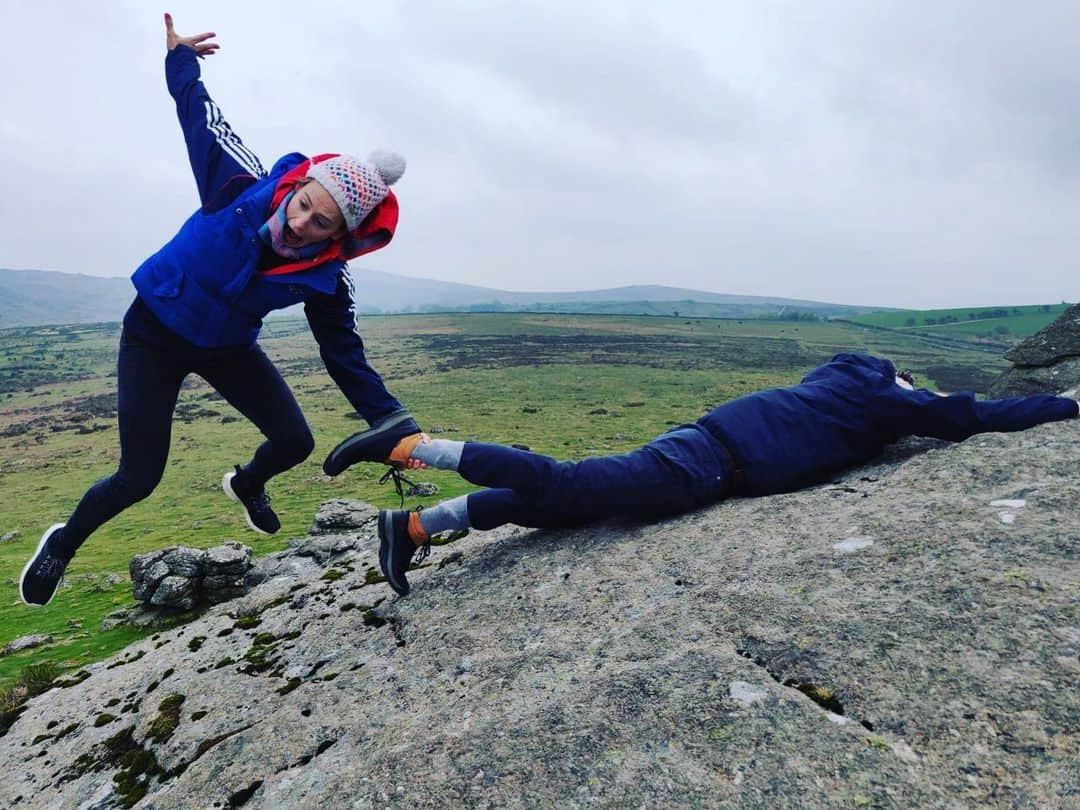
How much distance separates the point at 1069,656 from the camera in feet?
11.0

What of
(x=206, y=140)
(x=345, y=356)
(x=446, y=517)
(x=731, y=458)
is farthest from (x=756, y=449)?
(x=206, y=140)

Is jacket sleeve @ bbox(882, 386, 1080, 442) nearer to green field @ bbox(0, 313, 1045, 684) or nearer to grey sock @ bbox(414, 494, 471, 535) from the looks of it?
grey sock @ bbox(414, 494, 471, 535)

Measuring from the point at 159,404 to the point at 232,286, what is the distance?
1426 mm

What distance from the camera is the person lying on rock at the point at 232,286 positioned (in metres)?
5.42

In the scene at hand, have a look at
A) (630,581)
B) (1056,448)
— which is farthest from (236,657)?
(1056,448)

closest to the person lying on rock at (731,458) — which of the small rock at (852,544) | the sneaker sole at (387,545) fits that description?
the sneaker sole at (387,545)

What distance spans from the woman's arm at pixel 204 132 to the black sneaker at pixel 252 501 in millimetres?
3053

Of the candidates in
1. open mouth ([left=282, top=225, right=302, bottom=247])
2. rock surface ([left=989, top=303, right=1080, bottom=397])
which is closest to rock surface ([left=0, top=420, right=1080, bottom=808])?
open mouth ([left=282, top=225, right=302, bottom=247])

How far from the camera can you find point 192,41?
6.12 meters

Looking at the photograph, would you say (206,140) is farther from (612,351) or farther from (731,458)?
(612,351)

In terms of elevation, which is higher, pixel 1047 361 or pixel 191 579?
pixel 1047 361

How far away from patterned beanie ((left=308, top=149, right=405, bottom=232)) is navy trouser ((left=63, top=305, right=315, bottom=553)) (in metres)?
1.86

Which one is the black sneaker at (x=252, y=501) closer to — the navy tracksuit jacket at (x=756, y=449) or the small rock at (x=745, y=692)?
the navy tracksuit jacket at (x=756, y=449)

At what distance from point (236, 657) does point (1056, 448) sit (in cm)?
826
